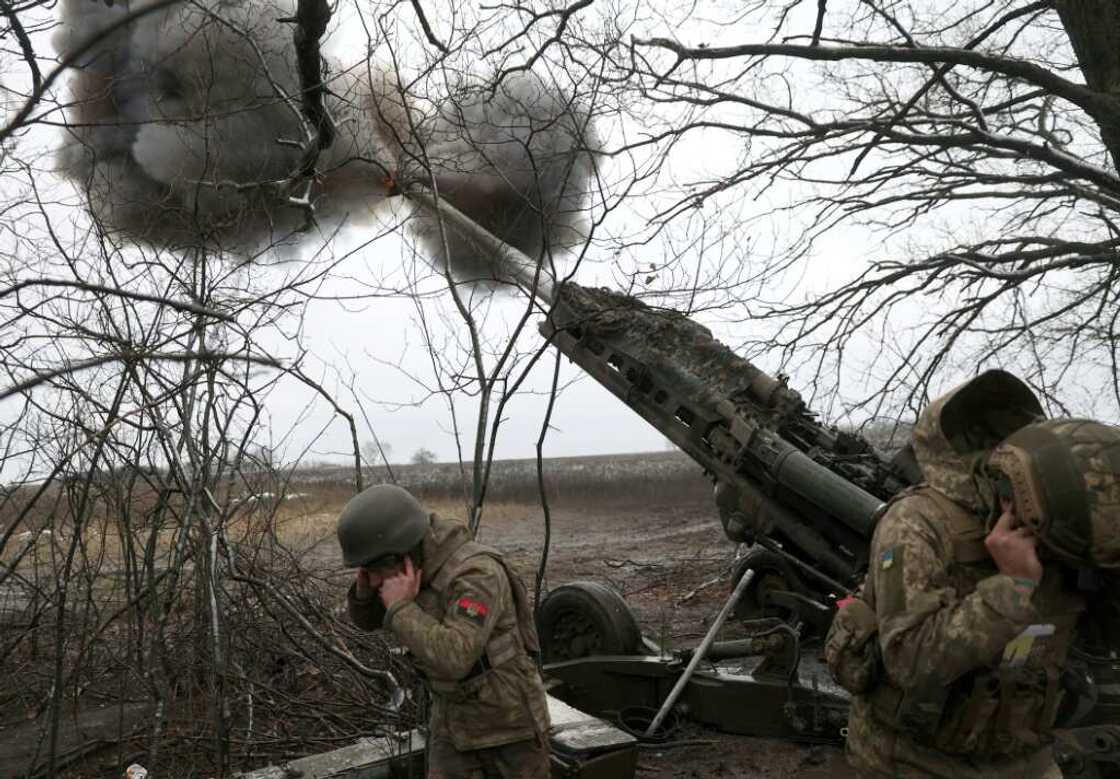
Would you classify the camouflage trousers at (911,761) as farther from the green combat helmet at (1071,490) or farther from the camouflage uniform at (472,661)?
the camouflage uniform at (472,661)

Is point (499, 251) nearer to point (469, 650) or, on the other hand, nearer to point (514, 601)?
point (514, 601)

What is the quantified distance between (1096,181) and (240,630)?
203 inches

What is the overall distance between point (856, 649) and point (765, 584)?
4289 mm

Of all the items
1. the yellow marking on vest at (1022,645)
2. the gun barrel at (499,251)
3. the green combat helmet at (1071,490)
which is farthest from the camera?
the gun barrel at (499,251)

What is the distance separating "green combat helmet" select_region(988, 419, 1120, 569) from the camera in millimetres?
2137

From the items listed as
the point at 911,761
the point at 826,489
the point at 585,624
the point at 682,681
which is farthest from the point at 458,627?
the point at 585,624

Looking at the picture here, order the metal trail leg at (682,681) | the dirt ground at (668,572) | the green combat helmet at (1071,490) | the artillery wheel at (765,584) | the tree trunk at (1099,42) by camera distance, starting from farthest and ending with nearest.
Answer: the artillery wheel at (765,584)
the metal trail leg at (682,681)
the dirt ground at (668,572)
the tree trunk at (1099,42)
the green combat helmet at (1071,490)

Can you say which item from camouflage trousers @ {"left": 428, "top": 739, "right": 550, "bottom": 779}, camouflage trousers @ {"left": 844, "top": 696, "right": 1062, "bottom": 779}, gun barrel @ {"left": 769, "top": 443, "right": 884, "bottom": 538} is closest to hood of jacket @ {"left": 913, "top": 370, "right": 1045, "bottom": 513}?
camouflage trousers @ {"left": 844, "top": 696, "right": 1062, "bottom": 779}

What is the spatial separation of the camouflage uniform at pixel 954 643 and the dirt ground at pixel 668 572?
111 inches

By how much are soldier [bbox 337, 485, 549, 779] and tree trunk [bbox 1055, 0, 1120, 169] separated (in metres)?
3.71

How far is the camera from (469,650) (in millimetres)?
2762

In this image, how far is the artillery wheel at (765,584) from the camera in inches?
254

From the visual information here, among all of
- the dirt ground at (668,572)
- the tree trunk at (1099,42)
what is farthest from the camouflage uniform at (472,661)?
the tree trunk at (1099,42)

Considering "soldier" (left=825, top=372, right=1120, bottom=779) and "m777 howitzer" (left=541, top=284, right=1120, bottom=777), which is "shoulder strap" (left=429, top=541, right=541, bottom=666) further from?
"m777 howitzer" (left=541, top=284, right=1120, bottom=777)
